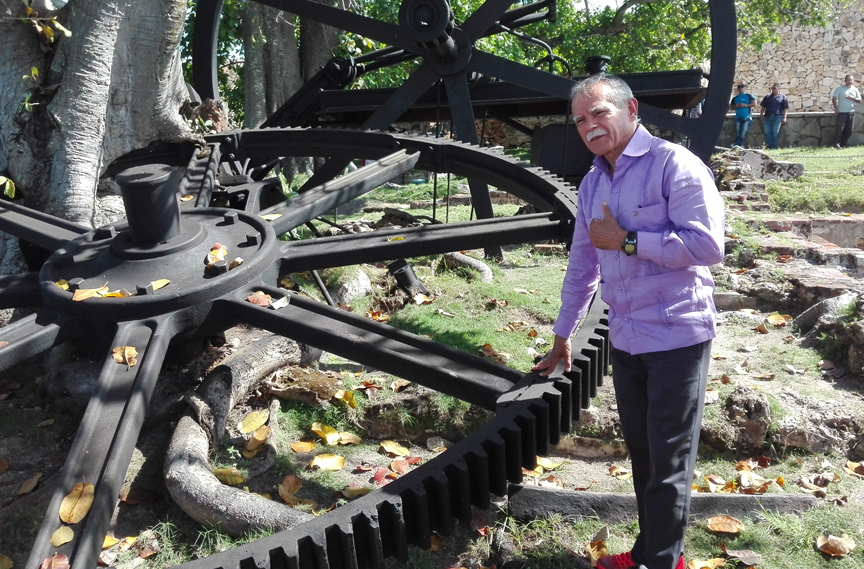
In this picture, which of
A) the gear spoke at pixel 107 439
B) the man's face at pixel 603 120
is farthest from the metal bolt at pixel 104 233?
the man's face at pixel 603 120

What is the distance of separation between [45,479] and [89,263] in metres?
0.97

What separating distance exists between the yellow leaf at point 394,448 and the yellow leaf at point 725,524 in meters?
1.39

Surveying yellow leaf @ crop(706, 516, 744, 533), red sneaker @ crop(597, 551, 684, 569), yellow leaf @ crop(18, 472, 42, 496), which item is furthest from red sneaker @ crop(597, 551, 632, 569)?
yellow leaf @ crop(18, 472, 42, 496)

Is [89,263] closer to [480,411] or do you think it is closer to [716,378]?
[480,411]

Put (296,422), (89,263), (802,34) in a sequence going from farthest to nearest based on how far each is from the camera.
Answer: (802,34) < (296,422) < (89,263)

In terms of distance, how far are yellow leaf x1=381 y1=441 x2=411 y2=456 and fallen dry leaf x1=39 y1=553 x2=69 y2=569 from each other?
5.93ft

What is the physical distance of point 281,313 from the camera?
8.66 feet

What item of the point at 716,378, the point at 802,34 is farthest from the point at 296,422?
the point at 802,34

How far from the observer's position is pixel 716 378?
3959 millimetres

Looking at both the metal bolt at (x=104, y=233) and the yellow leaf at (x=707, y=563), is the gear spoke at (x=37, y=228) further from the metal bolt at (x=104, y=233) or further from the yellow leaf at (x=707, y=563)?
the yellow leaf at (x=707, y=563)

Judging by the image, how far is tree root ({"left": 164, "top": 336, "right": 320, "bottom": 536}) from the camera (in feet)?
8.59

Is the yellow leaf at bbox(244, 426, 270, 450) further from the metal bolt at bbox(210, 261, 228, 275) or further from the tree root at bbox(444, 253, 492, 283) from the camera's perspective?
the tree root at bbox(444, 253, 492, 283)

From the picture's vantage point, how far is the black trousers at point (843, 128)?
54.0 ft

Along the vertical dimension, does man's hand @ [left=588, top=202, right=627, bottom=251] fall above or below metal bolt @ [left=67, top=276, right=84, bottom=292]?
above
